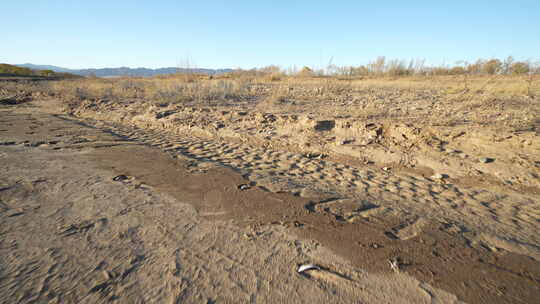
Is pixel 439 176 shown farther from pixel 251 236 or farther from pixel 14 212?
pixel 14 212

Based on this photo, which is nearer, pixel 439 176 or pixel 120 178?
pixel 120 178

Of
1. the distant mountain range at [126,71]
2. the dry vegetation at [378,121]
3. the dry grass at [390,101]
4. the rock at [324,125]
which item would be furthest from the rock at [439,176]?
the distant mountain range at [126,71]

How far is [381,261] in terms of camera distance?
6.86 feet

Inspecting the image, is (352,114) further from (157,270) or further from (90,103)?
(90,103)

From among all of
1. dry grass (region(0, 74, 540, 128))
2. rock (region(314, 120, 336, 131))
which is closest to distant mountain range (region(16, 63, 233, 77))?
dry grass (region(0, 74, 540, 128))

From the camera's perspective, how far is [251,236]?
7.91ft

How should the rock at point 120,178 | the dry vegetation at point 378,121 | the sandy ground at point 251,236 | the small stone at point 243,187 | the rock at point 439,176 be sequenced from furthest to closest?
the dry vegetation at point 378,121, the rock at point 439,176, the rock at point 120,178, the small stone at point 243,187, the sandy ground at point 251,236

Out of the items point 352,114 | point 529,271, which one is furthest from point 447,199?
point 352,114

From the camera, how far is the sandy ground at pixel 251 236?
Result: 5.91ft

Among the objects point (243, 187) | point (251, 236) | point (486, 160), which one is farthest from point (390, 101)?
point (251, 236)

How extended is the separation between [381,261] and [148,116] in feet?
24.6

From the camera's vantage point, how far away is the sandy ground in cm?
180

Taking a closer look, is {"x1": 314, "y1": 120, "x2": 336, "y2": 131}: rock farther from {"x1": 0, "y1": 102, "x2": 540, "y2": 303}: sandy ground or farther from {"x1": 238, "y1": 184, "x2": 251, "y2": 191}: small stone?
{"x1": 238, "y1": 184, "x2": 251, "y2": 191}: small stone

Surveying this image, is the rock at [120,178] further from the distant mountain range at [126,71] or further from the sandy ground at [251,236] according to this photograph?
the distant mountain range at [126,71]
